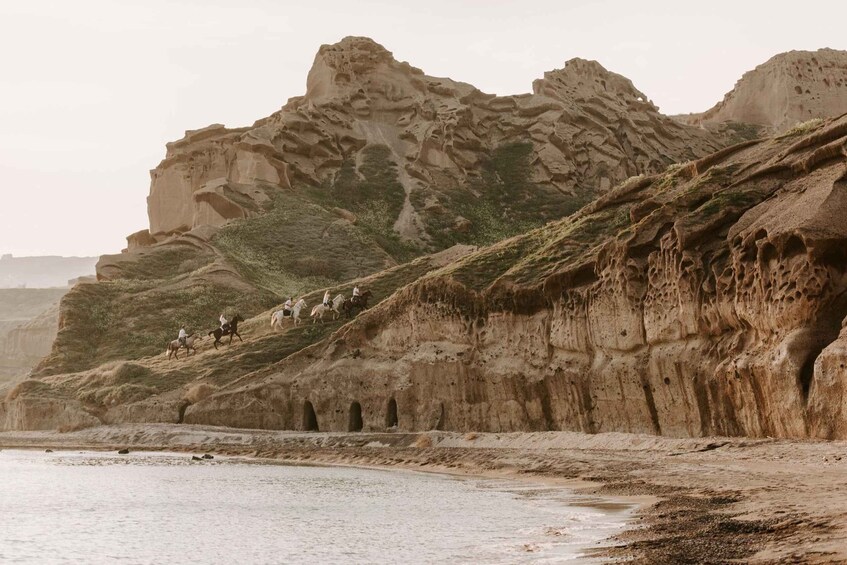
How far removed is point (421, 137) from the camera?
100 m

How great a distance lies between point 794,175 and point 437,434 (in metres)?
14.9

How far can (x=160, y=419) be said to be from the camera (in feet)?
153

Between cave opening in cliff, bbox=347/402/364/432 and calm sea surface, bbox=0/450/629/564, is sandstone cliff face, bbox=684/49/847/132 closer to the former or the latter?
cave opening in cliff, bbox=347/402/364/432

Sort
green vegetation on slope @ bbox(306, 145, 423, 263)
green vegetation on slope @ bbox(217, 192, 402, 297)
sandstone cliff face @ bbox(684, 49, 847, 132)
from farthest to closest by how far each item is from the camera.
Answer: sandstone cliff face @ bbox(684, 49, 847, 132) → green vegetation on slope @ bbox(306, 145, 423, 263) → green vegetation on slope @ bbox(217, 192, 402, 297)

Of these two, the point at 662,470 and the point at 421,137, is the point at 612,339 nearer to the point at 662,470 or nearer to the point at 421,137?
the point at 662,470

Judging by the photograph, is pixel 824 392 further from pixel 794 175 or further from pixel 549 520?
pixel 794 175

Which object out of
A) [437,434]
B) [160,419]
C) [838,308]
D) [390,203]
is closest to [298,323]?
[160,419]

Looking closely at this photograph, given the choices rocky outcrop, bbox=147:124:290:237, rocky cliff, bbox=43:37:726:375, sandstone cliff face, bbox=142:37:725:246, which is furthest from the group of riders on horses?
sandstone cliff face, bbox=142:37:725:246

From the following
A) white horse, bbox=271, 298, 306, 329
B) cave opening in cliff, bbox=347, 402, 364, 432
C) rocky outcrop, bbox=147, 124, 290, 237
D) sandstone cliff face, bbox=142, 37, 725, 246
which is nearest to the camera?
cave opening in cliff, bbox=347, 402, 364, 432

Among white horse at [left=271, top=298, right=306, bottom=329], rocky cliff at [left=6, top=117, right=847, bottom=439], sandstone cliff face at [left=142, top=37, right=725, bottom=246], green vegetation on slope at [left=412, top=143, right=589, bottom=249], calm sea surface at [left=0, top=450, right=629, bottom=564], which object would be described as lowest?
calm sea surface at [left=0, top=450, right=629, bottom=564]

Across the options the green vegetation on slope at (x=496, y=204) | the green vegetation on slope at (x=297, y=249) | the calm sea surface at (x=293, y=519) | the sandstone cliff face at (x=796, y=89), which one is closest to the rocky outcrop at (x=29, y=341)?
the green vegetation on slope at (x=297, y=249)

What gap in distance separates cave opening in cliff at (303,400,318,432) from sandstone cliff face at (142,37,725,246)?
47.3 metres

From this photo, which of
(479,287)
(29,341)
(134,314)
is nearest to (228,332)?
(134,314)

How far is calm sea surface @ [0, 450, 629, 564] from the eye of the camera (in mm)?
15453
